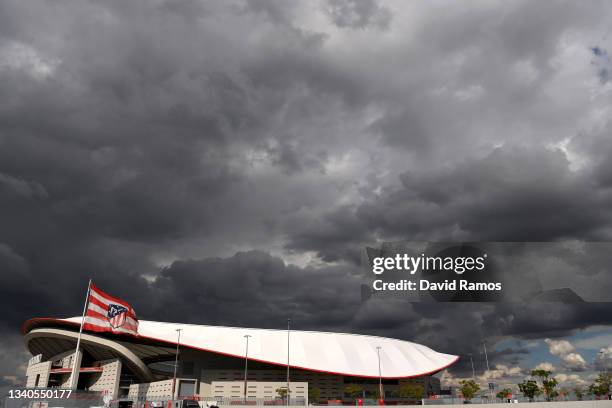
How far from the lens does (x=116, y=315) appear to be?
50.3 m

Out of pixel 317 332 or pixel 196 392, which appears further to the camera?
pixel 317 332

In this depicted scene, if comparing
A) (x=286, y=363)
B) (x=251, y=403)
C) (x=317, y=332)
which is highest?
(x=317, y=332)

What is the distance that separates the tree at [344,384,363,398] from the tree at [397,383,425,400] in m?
8.22

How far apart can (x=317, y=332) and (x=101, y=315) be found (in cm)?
6251

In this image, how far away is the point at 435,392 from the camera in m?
117

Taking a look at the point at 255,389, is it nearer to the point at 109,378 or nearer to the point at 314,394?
the point at 314,394

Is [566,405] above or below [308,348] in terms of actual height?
below

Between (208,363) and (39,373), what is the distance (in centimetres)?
3492

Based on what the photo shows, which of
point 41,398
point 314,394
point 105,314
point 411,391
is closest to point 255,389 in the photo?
point 314,394

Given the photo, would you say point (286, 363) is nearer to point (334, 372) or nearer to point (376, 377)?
point (334, 372)

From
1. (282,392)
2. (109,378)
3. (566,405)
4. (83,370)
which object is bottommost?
(566,405)

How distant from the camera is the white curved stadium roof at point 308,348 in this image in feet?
280

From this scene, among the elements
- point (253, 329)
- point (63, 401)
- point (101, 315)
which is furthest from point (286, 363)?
point (63, 401)

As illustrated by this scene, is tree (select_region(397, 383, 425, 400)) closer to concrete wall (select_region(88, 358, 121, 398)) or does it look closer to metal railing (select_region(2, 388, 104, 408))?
concrete wall (select_region(88, 358, 121, 398))
